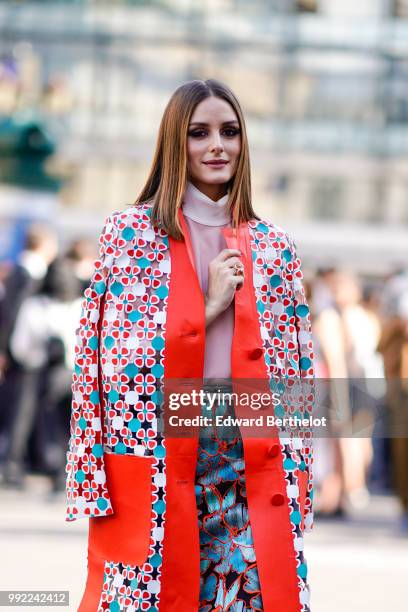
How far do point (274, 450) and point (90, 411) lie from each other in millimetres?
446

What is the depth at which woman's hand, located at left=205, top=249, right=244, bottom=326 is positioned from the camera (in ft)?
13.3

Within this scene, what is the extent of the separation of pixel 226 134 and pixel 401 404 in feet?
26.1

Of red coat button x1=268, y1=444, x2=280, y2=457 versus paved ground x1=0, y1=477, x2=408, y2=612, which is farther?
paved ground x1=0, y1=477, x2=408, y2=612

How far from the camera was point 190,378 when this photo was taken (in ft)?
13.2

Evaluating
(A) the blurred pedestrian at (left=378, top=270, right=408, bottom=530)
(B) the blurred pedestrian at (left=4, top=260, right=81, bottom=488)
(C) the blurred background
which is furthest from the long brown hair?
(C) the blurred background

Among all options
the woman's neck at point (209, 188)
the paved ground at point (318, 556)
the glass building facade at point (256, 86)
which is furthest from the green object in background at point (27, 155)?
the glass building facade at point (256, 86)

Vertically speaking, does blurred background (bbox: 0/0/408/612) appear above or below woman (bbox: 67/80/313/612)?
above

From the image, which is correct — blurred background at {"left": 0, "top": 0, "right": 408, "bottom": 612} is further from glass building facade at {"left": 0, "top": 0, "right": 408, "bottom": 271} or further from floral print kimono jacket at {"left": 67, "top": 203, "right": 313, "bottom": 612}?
floral print kimono jacket at {"left": 67, "top": 203, "right": 313, "bottom": 612}

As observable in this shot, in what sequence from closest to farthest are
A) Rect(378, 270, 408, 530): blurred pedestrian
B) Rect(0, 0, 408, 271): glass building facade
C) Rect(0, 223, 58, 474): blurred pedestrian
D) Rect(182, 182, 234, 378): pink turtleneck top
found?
Rect(182, 182, 234, 378): pink turtleneck top, Rect(378, 270, 408, 530): blurred pedestrian, Rect(0, 223, 58, 474): blurred pedestrian, Rect(0, 0, 408, 271): glass building facade

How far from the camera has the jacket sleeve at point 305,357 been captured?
4199mm

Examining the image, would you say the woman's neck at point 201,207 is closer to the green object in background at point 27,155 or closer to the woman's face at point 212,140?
the woman's face at point 212,140

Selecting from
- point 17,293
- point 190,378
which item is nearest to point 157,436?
point 190,378

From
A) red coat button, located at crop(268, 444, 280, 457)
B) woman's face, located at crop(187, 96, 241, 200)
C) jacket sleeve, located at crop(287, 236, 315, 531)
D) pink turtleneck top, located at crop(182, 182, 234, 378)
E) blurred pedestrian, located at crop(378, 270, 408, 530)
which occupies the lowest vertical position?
red coat button, located at crop(268, 444, 280, 457)

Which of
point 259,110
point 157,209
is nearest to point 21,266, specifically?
point 157,209
